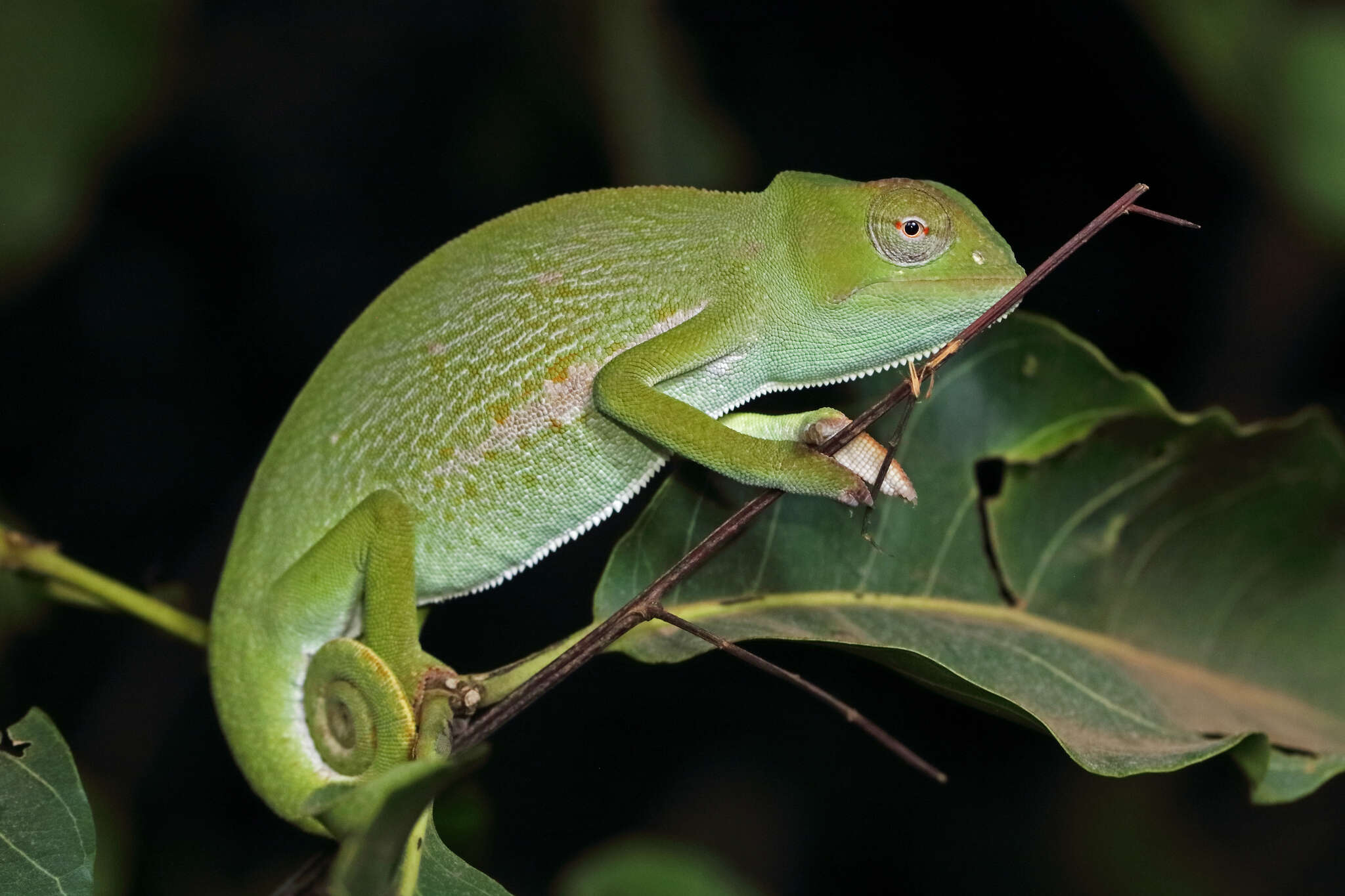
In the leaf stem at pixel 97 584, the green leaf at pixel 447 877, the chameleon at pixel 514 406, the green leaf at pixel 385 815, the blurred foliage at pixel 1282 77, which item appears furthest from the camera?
the blurred foliage at pixel 1282 77

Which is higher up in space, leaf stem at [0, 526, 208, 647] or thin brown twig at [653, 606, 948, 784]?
thin brown twig at [653, 606, 948, 784]

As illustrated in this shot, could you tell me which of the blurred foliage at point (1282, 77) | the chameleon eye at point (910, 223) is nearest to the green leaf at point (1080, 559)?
the chameleon eye at point (910, 223)

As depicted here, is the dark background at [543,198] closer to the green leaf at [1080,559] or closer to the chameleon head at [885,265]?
the green leaf at [1080,559]

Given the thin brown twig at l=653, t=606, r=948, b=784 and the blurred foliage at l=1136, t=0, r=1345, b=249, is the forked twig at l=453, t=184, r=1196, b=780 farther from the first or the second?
the blurred foliage at l=1136, t=0, r=1345, b=249

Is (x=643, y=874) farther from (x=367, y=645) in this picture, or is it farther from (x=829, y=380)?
(x=829, y=380)

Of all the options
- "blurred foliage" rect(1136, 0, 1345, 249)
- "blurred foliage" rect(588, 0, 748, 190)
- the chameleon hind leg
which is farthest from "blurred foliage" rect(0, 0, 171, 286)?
"blurred foliage" rect(1136, 0, 1345, 249)

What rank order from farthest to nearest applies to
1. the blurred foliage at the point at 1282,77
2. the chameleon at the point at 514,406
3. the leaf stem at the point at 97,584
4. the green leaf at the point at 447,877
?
1. the blurred foliage at the point at 1282,77
2. the leaf stem at the point at 97,584
3. the chameleon at the point at 514,406
4. the green leaf at the point at 447,877

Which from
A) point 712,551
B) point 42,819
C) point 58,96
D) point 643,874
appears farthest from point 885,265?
point 58,96
